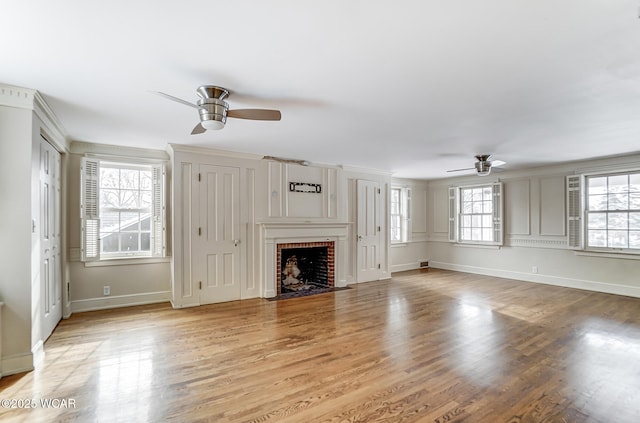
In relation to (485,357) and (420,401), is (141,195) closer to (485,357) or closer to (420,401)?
(420,401)

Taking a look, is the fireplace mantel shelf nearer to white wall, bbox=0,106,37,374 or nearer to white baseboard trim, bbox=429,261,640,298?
white wall, bbox=0,106,37,374

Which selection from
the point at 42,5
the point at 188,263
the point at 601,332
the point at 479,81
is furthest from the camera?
the point at 188,263

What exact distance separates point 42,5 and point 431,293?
19.1ft

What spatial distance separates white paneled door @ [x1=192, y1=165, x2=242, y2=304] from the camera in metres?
4.93

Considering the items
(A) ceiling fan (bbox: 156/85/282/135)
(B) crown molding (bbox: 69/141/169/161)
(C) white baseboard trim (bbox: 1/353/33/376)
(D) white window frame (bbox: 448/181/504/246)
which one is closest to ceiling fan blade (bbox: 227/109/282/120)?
(A) ceiling fan (bbox: 156/85/282/135)

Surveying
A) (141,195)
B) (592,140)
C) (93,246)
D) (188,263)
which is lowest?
(188,263)

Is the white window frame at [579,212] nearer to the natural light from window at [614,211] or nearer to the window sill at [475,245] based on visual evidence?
the natural light from window at [614,211]

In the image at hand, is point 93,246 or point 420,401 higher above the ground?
point 93,246

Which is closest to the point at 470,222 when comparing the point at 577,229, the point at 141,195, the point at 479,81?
the point at 577,229

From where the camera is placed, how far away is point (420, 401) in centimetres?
230

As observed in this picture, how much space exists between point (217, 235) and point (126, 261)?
1377 mm

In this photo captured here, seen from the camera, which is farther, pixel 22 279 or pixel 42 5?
pixel 22 279

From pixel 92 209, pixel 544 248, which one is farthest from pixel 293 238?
pixel 544 248

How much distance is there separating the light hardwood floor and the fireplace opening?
1.34 metres
